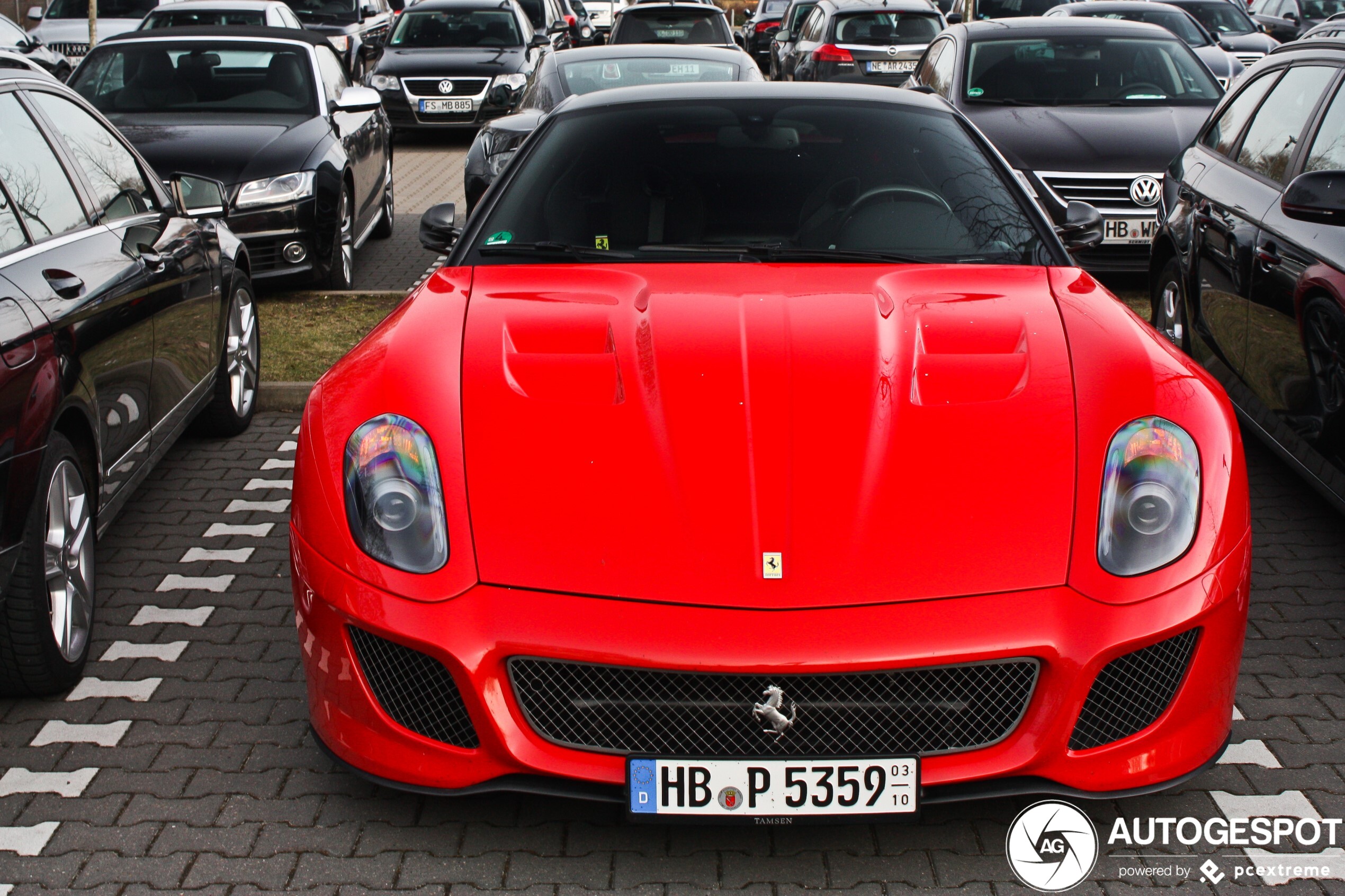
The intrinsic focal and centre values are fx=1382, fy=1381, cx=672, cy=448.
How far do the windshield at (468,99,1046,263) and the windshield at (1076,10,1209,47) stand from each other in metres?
9.71

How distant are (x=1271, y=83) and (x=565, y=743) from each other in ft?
15.0

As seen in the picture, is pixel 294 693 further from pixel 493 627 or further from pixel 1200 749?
pixel 1200 749

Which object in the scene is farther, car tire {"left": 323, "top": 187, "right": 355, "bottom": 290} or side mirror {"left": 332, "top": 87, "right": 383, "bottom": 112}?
side mirror {"left": 332, "top": 87, "right": 383, "bottom": 112}

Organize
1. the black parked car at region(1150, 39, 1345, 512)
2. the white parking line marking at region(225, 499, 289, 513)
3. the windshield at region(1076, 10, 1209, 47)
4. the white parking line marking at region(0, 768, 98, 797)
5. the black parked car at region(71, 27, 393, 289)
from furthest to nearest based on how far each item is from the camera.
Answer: the windshield at region(1076, 10, 1209, 47)
the black parked car at region(71, 27, 393, 289)
the white parking line marking at region(225, 499, 289, 513)
the black parked car at region(1150, 39, 1345, 512)
the white parking line marking at region(0, 768, 98, 797)

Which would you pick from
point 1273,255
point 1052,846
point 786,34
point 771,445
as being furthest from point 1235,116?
point 786,34

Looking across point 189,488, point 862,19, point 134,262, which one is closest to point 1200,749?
point 134,262

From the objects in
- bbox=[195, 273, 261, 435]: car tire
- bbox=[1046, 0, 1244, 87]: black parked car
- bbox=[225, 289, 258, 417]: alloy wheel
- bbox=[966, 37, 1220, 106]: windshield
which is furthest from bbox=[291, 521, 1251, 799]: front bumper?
bbox=[1046, 0, 1244, 87]: black parked car

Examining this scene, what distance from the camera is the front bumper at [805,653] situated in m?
2.64

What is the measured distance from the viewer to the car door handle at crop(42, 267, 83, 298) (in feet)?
12.5

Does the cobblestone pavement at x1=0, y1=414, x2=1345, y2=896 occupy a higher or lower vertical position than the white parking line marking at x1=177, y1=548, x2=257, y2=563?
higher

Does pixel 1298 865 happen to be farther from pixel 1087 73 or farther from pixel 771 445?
pixel 1087 73

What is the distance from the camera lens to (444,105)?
16.3m

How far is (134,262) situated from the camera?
4.56 metres

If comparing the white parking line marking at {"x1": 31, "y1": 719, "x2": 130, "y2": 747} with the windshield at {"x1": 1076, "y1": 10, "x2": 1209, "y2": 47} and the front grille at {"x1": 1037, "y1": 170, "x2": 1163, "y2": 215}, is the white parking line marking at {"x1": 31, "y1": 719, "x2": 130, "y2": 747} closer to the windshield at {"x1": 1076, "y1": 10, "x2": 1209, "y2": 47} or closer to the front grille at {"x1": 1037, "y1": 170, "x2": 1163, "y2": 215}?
the front grille at {"x1": 1037, "y1": 170, "x2": 1163, "y2": 215}
